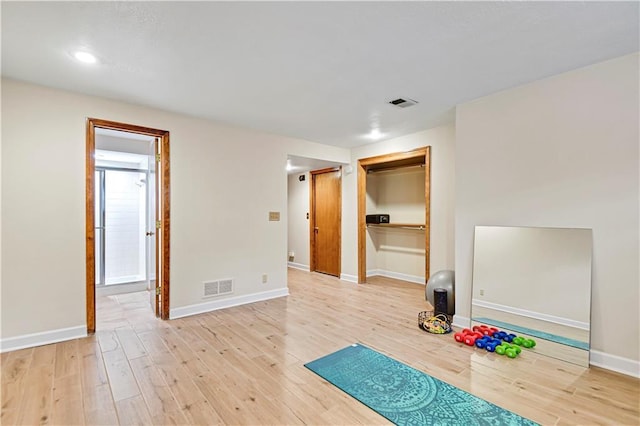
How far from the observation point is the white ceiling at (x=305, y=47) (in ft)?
6.05

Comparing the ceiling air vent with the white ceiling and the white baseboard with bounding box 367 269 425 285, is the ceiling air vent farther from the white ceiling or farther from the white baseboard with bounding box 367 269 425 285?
the white baseboard with bounding box 367 269 425 285

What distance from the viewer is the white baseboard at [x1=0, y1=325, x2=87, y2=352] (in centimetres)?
276

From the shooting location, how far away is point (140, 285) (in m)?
5.35

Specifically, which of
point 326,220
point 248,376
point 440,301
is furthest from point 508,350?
point 326,220

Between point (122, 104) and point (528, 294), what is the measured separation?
4605 mm

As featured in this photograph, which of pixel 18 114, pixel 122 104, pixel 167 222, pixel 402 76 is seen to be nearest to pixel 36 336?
pixel 167 222

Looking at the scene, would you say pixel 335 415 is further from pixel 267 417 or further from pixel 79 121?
pixel 79 121

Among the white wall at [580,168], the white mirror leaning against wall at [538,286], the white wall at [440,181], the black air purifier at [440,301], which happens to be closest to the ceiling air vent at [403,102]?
the white wall at [580,168]

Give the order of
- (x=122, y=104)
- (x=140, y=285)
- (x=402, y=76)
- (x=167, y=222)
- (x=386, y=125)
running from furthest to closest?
(x=140, y=285)
(x=386, y=125)
(x=167, y=222)
(x=122, y=104)
(x=402, y=76)

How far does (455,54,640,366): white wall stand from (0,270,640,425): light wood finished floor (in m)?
0.64

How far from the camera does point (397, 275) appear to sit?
5.96 meters

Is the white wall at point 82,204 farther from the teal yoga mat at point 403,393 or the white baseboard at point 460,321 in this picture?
the white baseboard at point 460,321

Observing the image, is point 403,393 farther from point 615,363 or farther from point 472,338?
point 615,363

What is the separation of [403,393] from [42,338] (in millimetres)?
3299
